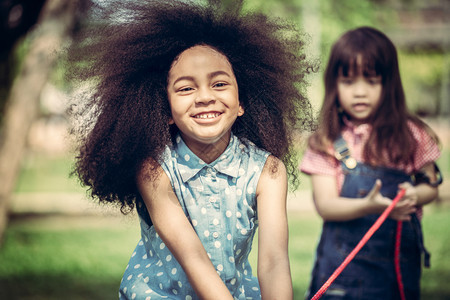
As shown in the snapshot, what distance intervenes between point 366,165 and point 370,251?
1.45 ft

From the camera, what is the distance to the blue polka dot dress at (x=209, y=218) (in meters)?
2.02

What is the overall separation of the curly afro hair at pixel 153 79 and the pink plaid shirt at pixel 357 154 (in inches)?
30.5

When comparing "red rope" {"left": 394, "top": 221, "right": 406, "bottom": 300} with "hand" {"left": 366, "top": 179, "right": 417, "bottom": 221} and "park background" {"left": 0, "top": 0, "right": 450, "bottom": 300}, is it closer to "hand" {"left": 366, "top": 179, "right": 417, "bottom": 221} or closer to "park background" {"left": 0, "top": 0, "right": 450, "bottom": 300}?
"hand" {"left": 366, "top": 179, "right": 417, "bottom": 221}

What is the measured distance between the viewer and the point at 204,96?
6.41 ft

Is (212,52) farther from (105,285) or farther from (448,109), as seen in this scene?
(448,109)

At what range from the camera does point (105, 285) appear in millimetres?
4992

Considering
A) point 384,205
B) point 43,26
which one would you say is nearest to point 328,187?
point 384,205

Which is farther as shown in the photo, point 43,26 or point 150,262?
point 43,26

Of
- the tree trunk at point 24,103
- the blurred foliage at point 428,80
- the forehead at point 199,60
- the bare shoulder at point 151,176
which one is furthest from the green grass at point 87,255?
the blurred foliage at point 428,80

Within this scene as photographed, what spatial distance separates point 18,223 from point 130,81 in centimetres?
649

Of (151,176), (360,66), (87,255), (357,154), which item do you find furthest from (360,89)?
(87,255)

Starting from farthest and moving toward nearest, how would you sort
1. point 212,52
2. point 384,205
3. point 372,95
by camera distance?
point 372,95
point 384,205
point 212,52

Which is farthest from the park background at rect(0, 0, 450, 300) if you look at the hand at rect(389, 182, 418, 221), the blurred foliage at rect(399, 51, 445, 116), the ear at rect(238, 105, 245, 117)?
the blurred foliage at rect(399, 51, 445, 116)

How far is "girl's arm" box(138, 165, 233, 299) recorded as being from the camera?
73.6 inches
